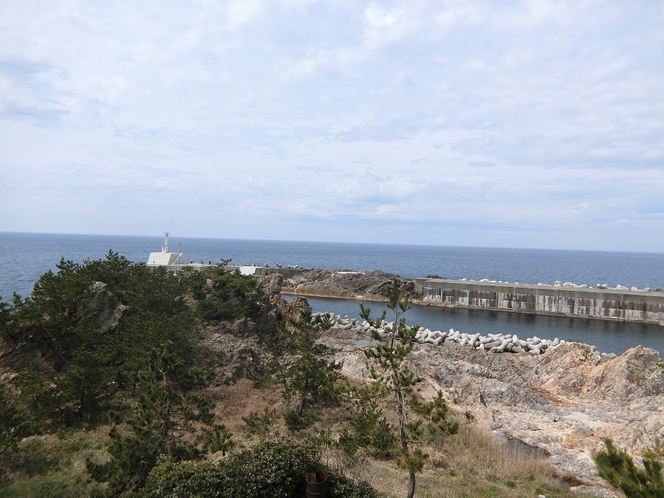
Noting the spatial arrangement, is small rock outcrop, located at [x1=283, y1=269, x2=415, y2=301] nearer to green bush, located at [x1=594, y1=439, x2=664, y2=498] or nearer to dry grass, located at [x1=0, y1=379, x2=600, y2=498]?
dry grass, located at [x1=0, y1=379, x2=600, y2=498]

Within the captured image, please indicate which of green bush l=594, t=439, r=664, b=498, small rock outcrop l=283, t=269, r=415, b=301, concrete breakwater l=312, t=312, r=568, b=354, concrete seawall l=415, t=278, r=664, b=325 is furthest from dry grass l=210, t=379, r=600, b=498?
small rock outcrop l=283, t=269, r=415, b=301

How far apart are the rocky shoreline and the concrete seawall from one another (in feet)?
74.4

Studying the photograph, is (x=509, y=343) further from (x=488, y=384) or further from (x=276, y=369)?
(x=276, y=369)

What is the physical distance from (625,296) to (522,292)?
35.9 feet

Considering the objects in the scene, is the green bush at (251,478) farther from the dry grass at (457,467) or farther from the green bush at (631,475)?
the green bush at (631,475)

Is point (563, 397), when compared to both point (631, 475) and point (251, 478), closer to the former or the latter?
point (251, 478)

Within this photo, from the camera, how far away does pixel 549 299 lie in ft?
181

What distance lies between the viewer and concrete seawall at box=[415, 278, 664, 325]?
51.5 meters

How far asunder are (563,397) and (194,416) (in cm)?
1967

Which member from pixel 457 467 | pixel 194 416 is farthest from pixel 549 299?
pixel 194 416

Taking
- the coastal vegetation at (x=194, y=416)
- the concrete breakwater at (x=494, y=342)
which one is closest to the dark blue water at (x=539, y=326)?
the concrete breakwater at (x=494, y=342)

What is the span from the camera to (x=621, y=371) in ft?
73.9

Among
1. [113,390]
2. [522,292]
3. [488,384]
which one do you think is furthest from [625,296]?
[113,390]

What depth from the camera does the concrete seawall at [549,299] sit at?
51500mm
